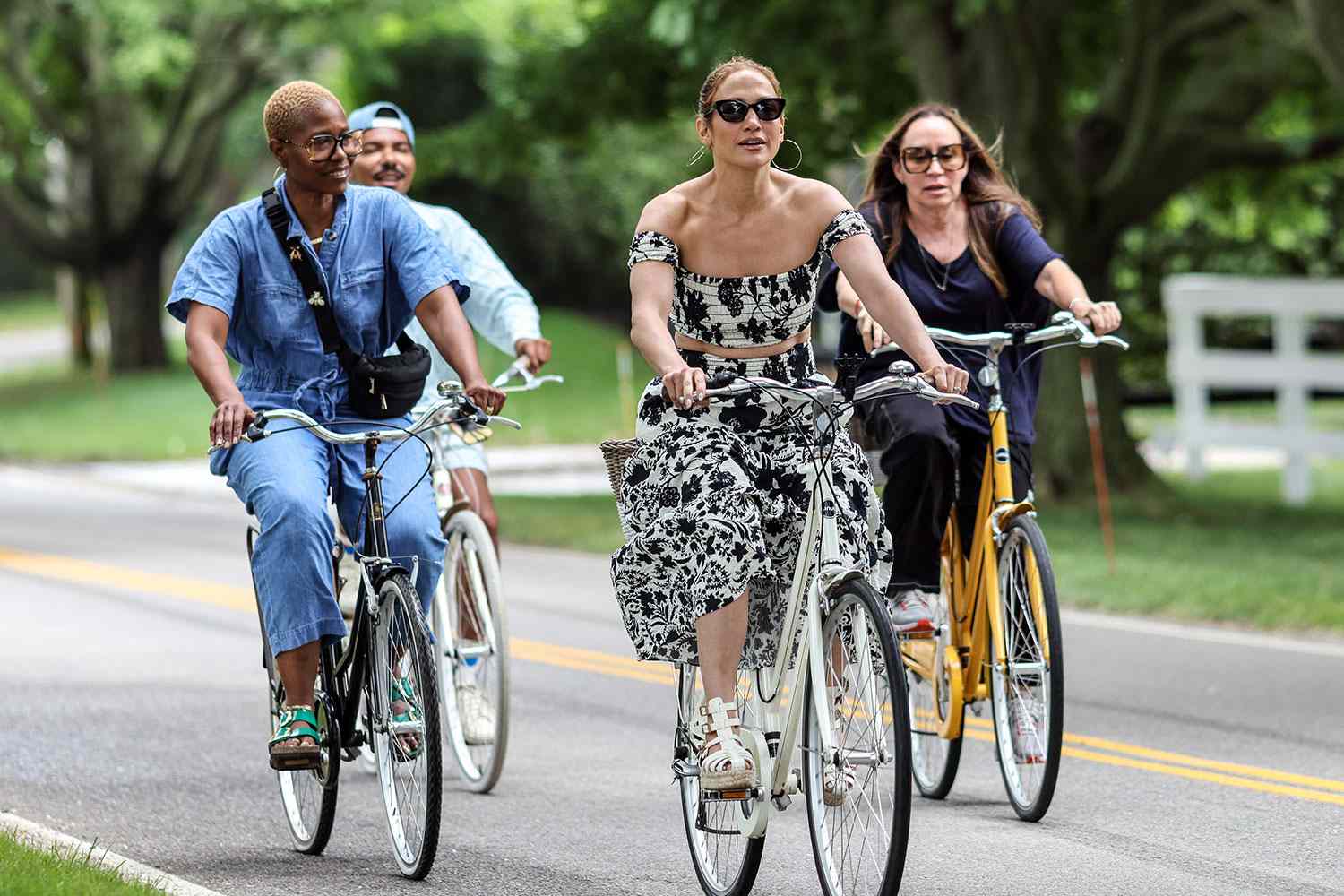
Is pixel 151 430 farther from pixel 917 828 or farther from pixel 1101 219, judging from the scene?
pixel 917 828

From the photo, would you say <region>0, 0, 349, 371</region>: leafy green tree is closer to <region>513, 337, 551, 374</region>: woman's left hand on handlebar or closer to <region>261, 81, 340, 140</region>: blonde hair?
<region>513, 337, 551, 374</region>: woman's left hand on handlebar

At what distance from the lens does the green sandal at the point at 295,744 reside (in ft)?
19.3

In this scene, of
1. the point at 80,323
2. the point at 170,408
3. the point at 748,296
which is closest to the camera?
the point at 748,296

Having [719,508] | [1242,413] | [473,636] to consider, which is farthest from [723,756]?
[1242,413]

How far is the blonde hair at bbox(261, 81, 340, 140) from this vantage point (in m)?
5.96

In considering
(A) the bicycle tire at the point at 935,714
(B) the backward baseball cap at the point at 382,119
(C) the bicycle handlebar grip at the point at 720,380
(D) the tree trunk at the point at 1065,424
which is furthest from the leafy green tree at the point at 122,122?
(C) the bicycle handlebar grip at the point at 720,380

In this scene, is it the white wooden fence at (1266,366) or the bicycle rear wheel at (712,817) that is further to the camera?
the white wooden fence at (1266,366)

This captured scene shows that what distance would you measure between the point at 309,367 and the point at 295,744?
3.32ft

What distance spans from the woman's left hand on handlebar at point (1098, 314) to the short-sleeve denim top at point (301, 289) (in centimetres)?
185

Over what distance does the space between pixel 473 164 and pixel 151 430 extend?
34.7 ft

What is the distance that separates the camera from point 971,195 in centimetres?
711

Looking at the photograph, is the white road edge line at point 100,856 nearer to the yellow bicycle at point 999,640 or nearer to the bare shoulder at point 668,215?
the bare shoulder at point 668,215

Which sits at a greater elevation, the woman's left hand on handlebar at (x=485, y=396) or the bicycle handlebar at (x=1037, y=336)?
the bicycle handlebar at (x=1037, y=336)

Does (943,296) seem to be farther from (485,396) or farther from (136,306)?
(136,306)
